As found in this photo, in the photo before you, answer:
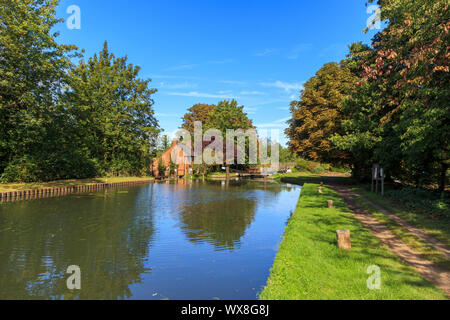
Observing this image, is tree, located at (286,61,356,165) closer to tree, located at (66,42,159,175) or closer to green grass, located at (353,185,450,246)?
green grass, located at (353,185,450,246)

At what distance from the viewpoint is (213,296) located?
21.1ft

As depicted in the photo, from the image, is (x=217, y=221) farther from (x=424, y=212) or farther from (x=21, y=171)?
(x=21, y=171)

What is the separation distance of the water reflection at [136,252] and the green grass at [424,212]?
623 centimetres

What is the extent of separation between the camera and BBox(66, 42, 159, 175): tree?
1662 inches

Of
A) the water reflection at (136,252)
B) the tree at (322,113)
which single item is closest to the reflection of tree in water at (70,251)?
the water reflection at (136,252)

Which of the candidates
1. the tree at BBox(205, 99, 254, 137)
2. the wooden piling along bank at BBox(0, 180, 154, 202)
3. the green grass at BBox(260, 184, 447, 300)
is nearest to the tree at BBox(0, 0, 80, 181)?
the wooden piling along bank at BBox(0, 180, 154, 202)

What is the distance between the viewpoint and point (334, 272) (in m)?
6.50

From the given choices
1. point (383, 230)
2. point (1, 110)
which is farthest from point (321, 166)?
point (1, 110)

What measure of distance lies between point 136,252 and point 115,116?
3933 centimetres

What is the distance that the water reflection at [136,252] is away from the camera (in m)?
6.77

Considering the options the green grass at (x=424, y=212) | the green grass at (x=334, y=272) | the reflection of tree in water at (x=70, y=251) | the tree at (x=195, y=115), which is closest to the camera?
the green grass at (x=334, y=272)

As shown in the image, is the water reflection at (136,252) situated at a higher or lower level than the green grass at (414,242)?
lower

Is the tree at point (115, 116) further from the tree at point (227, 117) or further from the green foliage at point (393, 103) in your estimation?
the green foliage at point (393, 103)

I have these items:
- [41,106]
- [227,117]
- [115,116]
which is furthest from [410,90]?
[227,117]
